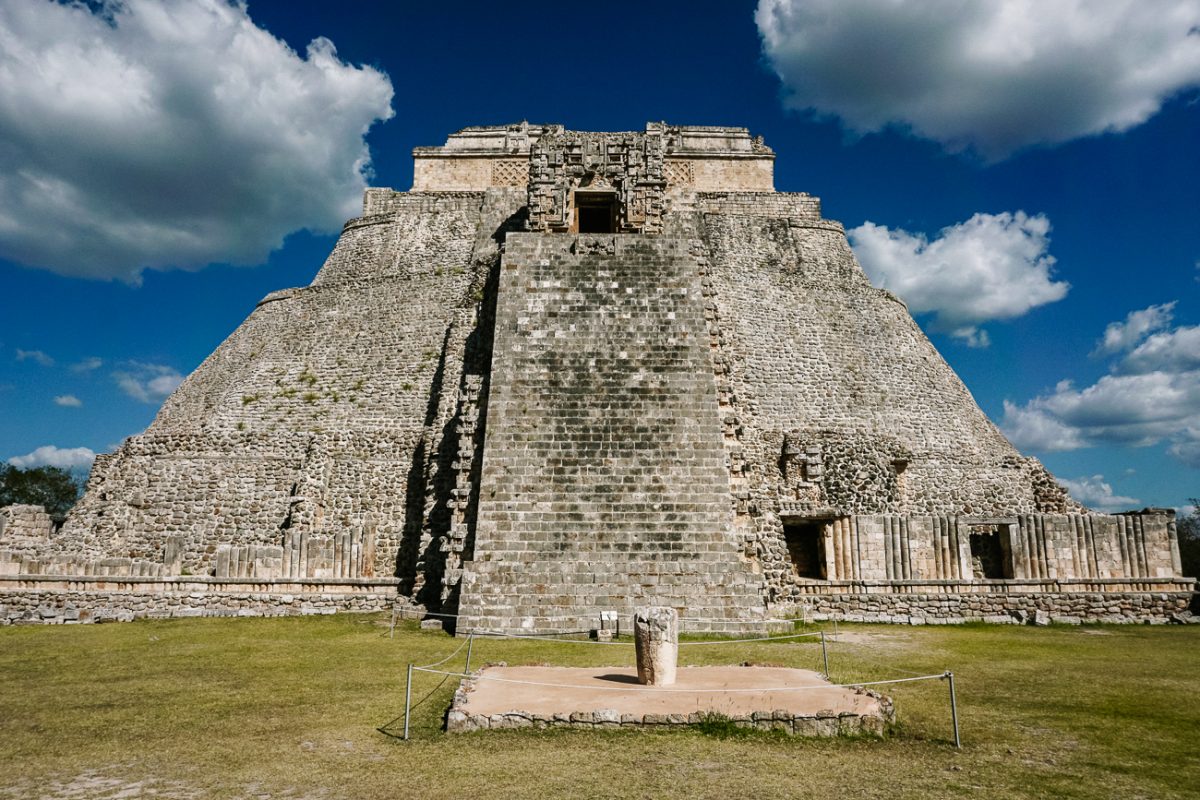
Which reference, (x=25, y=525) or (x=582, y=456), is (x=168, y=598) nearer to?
(x=582, y=456)

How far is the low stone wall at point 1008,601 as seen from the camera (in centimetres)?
1295

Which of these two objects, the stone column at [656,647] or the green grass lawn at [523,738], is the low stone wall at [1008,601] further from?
the stone column at [656,647]

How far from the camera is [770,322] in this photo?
2261 centimetres

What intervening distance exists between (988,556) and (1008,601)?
337 cm

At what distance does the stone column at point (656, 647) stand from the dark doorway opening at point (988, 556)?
422 inches

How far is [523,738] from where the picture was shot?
534 cm

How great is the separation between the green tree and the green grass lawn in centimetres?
3659

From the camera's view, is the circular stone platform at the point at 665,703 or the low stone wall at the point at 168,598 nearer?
→ the circular stone platform at the point at 665,703

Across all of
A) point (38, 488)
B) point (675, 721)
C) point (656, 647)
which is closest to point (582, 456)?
point (656, 647)

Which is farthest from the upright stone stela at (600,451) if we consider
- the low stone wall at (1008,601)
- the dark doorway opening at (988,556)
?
the dark doorway opening at (988,556)

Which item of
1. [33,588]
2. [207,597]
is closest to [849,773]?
[207,597]

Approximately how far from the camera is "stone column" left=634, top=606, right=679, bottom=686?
6.57m

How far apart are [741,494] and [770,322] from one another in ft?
39.7

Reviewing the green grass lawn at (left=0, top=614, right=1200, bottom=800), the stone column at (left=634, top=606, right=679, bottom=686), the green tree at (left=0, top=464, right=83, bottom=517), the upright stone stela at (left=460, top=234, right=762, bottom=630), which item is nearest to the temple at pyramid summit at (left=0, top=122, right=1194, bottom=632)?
the upright stone stela at (left=460, top=234, right=762, bottom=630)
